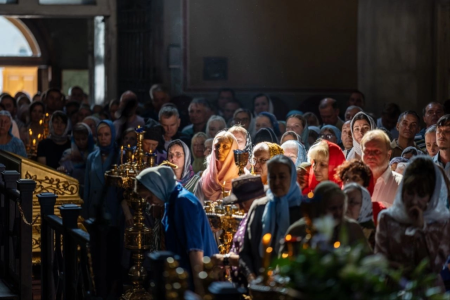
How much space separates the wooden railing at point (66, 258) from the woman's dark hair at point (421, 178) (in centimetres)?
183

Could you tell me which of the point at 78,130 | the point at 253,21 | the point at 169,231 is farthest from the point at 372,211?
the point at 253,21

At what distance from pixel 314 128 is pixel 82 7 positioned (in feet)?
19.9

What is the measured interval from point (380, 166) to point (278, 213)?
1528mm

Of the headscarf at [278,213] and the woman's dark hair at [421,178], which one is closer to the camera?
the woman's dark hair at [421,178]

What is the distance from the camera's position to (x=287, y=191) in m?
5.55

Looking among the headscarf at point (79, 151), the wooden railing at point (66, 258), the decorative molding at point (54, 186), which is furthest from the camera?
the headscarf at point (79, 151)

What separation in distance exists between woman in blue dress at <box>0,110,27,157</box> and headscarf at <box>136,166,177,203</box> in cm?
502

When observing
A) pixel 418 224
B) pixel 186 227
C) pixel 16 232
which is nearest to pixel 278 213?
pixel 418 224

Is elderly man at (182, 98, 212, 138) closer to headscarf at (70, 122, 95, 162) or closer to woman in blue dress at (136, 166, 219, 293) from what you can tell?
headscarf at (70, 122, 95, 162)

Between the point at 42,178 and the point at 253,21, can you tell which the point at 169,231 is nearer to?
the point at 42,178

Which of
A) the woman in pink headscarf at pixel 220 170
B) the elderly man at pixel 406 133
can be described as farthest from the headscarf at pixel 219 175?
the elderly man at pixel 406 133

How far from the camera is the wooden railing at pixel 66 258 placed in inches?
239

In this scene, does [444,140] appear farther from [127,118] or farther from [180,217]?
[127,118]

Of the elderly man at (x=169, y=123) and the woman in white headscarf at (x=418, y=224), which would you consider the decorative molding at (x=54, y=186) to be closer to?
the elderly man at (x=169, y=123)
